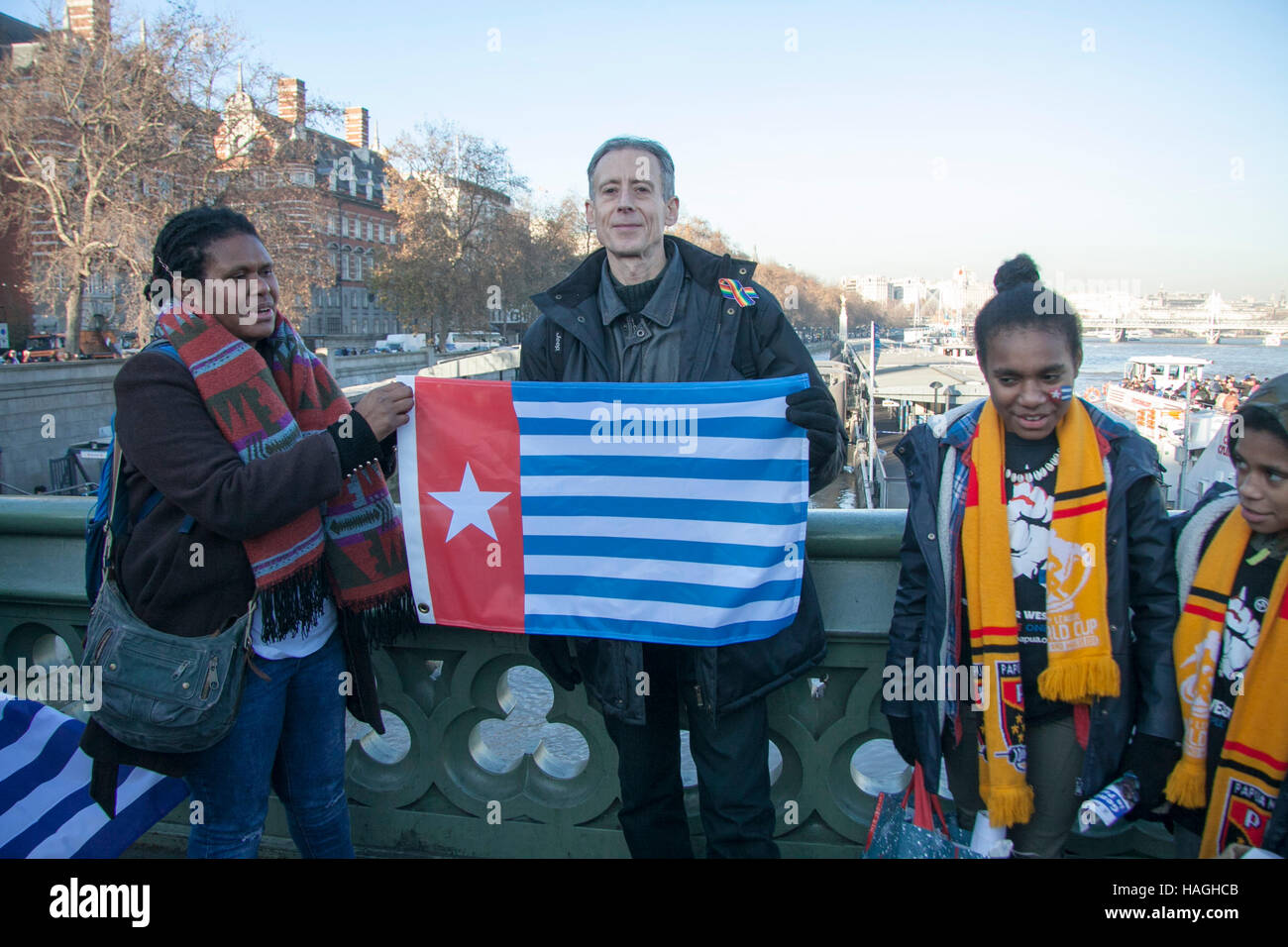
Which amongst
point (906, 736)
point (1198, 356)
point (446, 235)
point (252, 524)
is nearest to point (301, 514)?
point (252, 524)

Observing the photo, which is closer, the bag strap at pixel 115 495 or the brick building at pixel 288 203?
the bag strap at pixel 115 495

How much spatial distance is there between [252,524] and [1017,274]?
2.02 m

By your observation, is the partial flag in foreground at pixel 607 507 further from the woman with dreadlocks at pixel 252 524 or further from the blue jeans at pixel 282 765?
the blue jeans at pixel 282 765

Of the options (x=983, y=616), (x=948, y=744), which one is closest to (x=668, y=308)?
(x=983, y=616)

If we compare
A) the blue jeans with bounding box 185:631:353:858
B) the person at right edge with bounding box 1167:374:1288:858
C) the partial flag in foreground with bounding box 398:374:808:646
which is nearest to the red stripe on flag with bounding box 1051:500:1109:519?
the person at right edge with bounding box 1167:374:1288:858

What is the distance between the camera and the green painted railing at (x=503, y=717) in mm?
2684

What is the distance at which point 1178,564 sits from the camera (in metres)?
2.13

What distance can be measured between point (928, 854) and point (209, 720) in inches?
68.0

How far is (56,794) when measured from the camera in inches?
95.7

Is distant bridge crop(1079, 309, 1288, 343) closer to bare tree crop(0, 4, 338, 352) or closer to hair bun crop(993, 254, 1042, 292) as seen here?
bare tree crop(0, 4, 338, 352)

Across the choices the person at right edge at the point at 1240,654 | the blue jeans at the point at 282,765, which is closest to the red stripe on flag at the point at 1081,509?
the person at right edge at the point at 1240,654

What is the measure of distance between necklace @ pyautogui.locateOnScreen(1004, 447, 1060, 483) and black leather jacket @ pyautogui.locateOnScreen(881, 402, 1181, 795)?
12 centimetres

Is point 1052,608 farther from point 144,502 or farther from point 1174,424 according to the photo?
point 1174,424

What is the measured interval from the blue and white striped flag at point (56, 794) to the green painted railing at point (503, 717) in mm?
655
